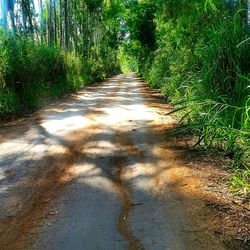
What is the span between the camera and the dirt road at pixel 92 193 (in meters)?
3.23

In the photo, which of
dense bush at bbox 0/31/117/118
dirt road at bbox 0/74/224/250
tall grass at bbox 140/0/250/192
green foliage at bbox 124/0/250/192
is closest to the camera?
dirt road at bbox 0/74/224/250

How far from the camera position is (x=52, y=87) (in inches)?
611

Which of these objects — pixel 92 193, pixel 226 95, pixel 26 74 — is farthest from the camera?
pixel 26 74

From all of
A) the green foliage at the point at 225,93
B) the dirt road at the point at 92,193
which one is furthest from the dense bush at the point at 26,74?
the green foliage at the point at 225,93

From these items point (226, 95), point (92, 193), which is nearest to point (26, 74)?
point (226, 95)

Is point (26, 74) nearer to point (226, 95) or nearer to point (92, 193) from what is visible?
point (226, 95)

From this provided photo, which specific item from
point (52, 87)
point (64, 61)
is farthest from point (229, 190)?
point (64, 61)

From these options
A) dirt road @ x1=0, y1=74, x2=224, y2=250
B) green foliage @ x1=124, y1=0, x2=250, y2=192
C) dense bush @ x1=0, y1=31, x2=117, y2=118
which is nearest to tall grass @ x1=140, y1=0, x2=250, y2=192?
green foliage @ x1=124, y1=0, x2=250, y2=192

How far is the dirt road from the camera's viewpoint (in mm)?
3227

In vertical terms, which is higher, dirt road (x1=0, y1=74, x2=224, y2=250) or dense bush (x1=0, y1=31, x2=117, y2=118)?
dense bush (x1=0, y1=31, x2=117, y2=118)

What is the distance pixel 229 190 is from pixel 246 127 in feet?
2.69

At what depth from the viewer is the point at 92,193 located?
4.22 meters

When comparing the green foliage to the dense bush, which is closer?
the green foliage

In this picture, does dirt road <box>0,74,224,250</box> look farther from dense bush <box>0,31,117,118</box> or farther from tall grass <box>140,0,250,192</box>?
dense bush <box>0,31,117,118</box>
